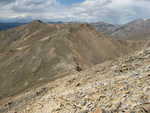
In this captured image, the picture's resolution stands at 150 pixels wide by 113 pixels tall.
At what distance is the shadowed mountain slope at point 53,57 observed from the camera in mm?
59125

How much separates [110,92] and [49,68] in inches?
1992

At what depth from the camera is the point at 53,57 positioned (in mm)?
68125

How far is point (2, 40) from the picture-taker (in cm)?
15688

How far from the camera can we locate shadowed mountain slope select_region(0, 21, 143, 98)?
194ft

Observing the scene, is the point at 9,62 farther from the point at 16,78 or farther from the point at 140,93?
the point at 140,93

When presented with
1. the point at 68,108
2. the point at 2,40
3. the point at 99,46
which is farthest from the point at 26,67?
the point at 2,40

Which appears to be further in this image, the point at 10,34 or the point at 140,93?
the point at 10,34

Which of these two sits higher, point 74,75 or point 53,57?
point 74,75

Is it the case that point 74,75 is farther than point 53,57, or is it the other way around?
point 53,57

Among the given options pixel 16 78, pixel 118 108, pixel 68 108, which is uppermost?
pixel 118 108

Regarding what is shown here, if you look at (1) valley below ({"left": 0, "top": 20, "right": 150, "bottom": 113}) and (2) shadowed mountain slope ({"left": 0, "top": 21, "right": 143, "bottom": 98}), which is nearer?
(1) valley below ({"left": 0, "top": 20, "right": 150, "bottom": 113})

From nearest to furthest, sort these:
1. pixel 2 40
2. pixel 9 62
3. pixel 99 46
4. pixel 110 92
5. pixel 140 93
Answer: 1. pixel 140 93
2. pixel 110 92
3. pixel 9 62
4. pixel 99 46
5. pixel 2 40

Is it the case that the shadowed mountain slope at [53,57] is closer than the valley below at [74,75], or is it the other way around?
the valley below at [74,75]

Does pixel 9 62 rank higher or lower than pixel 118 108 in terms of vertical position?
lower
